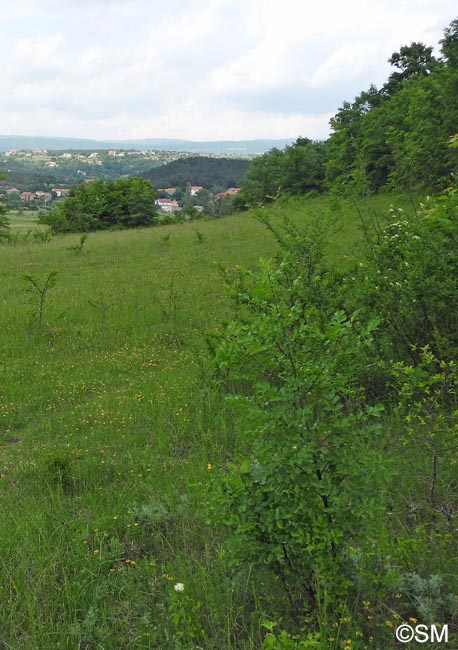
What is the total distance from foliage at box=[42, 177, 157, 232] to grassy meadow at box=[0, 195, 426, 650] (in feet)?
117

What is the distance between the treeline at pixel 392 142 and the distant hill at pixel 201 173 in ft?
195

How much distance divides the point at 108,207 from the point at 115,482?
4361 centimetres

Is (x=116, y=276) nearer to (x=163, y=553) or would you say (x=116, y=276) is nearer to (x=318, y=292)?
(x=318, y=292)

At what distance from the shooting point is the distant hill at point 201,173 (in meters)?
111

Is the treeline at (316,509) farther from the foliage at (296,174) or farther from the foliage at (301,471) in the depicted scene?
the foliage at (296,174)

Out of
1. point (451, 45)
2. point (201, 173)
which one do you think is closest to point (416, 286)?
point (451, 45)

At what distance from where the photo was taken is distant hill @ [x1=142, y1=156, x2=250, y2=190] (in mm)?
110863

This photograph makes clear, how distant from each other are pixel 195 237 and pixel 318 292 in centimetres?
1617

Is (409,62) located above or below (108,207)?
above

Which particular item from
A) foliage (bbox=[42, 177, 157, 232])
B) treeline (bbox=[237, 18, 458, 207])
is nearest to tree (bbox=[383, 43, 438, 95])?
treeline (bbox=[237, 18, 458, 207])

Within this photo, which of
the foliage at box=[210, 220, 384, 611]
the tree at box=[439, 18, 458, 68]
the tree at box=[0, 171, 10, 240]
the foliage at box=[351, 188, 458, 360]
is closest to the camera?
the foliage at box=[210, 220, 384, 611]

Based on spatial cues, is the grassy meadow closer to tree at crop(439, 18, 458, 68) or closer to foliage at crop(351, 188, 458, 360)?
foliage at crop(351, 188, 458, 360)

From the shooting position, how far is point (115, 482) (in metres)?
3.93

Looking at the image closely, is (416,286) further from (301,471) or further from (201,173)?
(201,173)
